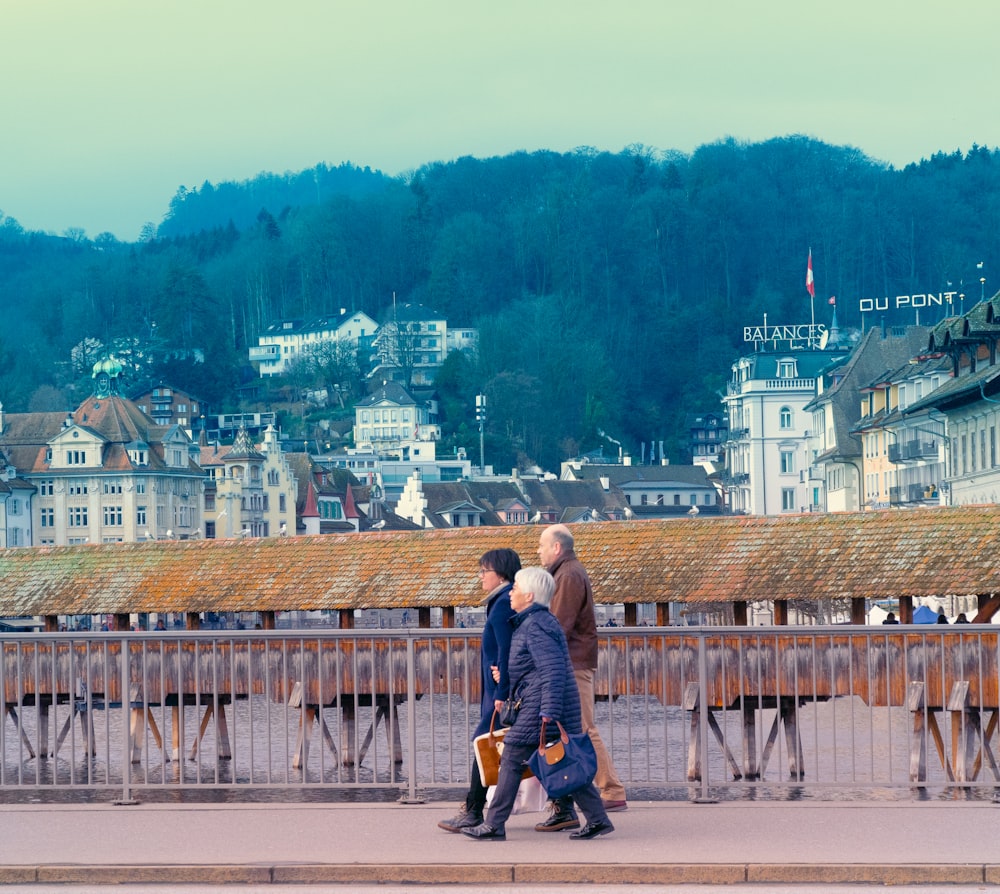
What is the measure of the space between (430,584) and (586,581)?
11.8 m

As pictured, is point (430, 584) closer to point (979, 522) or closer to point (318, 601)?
point (318, 601)

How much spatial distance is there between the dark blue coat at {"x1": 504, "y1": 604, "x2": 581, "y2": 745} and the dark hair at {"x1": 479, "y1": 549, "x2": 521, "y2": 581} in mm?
373

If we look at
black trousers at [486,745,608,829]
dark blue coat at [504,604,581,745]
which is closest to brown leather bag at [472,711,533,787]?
black trousers at [486,745,608,829]

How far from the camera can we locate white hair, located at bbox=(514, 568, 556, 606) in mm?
12734

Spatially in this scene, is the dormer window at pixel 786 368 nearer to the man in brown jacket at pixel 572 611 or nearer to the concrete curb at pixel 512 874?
the man in brown jacket at pixel 572 611

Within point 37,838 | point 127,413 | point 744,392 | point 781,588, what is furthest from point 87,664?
point 744,392

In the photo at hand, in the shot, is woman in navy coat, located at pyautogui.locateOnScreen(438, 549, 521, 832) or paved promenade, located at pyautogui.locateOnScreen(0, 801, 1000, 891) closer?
paved promenade, located at pyautogui.locateOnScreen(0, 801, 1000, 891)

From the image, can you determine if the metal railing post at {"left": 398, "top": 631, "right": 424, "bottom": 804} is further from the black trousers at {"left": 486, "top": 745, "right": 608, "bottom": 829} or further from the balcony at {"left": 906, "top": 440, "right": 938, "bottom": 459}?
the balcony at {"left": 906, "top": 440, "right": 938, "bottom": 459}

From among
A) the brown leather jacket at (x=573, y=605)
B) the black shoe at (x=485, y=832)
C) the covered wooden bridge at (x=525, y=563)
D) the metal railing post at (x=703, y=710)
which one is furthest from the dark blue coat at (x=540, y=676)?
the covered wooden bridge at (x=525, y=563)

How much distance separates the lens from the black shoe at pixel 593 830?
42.8ft

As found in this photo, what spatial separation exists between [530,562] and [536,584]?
14.4 m

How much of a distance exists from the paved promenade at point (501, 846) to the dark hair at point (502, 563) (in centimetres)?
161

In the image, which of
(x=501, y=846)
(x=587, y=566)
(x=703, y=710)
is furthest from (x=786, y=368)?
(x=501, y=846)

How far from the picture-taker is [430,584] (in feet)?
83.6
